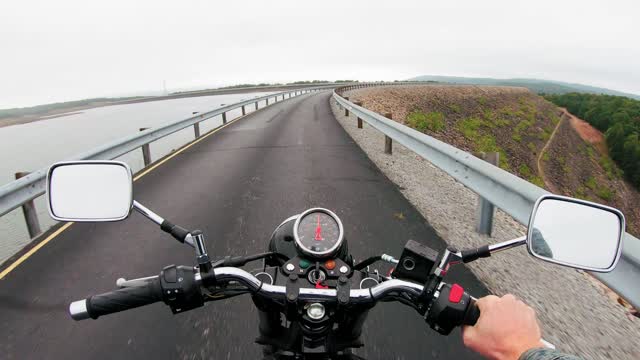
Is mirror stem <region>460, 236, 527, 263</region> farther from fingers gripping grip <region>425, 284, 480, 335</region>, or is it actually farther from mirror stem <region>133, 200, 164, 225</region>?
mirror stem <region>133, 200, 164, 225</region>

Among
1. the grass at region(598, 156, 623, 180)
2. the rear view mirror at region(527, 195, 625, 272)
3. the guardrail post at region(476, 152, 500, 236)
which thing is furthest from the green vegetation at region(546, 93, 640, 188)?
the rear view mirror at region(527, 195, 625, 272)

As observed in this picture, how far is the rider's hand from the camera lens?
120 centimetres

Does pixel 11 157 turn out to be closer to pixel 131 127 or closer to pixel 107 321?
pixel 131 127

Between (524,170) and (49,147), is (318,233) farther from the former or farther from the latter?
(524,170)

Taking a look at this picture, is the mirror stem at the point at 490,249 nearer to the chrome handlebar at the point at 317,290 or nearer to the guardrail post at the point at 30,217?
the chrome handlebar at the point at 317,290

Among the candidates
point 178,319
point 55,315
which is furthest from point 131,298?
point 55,315

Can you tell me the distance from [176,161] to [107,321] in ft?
20.8

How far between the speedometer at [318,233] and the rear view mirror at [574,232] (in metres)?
0.84

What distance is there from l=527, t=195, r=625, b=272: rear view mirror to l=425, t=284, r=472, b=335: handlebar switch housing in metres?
0.40

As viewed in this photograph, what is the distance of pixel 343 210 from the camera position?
17.1 feet

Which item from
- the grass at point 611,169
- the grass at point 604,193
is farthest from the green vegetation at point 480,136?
the grass at point 611,169

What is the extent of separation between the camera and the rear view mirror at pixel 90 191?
1710 mm

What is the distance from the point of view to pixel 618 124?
72.2 meters

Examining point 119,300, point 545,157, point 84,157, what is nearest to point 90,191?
point 119,300
